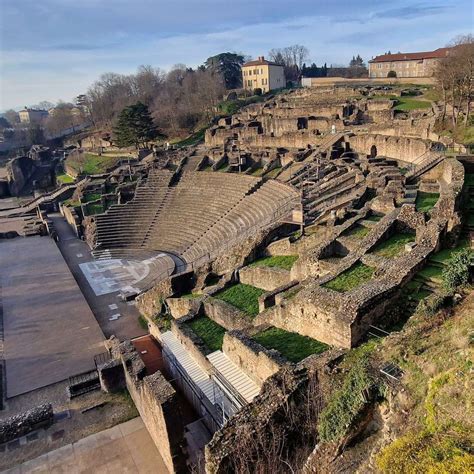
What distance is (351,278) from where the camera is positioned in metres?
10.1

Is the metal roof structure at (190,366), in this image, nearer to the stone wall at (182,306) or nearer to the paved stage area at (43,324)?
the stone wall at (182,306)

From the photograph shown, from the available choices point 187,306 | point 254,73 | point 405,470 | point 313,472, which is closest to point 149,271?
point 187,306

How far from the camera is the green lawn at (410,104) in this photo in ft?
116

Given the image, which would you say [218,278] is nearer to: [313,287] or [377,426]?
[313,287]

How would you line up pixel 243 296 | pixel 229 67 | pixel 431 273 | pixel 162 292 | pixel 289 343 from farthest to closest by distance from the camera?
pixel 229 67
pixel 162 292
pixel 243 296
pixel 289 343
pixel 431 273

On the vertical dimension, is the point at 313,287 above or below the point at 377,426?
above

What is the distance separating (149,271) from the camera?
2222 centimetres

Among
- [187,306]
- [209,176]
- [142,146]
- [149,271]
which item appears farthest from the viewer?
[142,146]

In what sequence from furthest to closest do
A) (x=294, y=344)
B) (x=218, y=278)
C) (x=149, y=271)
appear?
(x=149, y=271) < (x=218, y=278) < (x=294, y=344)

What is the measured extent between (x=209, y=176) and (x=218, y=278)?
14139mm

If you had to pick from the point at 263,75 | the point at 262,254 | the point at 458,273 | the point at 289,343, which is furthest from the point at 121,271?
the point at 263,75

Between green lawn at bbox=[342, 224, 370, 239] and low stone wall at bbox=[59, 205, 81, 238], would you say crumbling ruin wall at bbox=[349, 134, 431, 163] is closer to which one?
green lawn at bbox=[342, 224, 370, 239]

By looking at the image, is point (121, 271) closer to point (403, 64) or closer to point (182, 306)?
point (182, 306)

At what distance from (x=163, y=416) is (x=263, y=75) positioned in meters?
69.2
